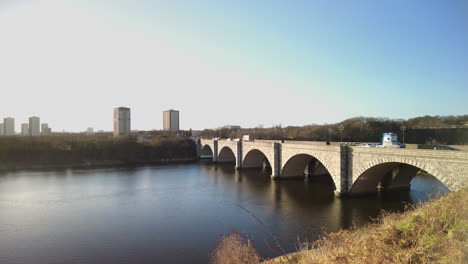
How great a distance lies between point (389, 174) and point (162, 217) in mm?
20849

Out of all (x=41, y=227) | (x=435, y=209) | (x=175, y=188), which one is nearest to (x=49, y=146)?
(x=175, y=188)

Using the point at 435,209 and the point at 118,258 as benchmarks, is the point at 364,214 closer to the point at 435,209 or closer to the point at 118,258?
the point at 435,209

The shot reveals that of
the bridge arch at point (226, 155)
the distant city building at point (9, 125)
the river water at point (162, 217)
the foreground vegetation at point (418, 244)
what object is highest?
the distant city building at point (9, 125)

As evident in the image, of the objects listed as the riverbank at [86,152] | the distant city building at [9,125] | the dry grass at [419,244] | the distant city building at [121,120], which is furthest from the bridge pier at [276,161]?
the distant city building at [9,125]

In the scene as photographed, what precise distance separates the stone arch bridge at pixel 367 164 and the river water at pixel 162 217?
1.40 m

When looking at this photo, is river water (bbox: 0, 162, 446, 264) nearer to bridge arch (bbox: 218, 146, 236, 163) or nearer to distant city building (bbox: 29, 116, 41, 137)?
bridge arch (bbox: 218, 146, 236, 163)

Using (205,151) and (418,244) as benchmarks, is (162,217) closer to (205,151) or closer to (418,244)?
(418,244)

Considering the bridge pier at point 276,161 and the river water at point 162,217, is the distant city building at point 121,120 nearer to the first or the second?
the river water at point 162,217

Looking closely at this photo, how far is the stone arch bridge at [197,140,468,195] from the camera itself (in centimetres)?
1582

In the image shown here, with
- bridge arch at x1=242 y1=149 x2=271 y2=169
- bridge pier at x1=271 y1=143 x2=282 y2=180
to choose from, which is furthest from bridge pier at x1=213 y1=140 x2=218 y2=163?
bridge pier at x1=271 y1=143 x2=282 y2=180

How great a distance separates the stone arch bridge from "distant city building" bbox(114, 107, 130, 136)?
107m

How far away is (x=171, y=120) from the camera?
170 m

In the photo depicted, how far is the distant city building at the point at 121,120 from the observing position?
13300 cm

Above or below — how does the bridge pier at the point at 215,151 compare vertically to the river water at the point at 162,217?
above
